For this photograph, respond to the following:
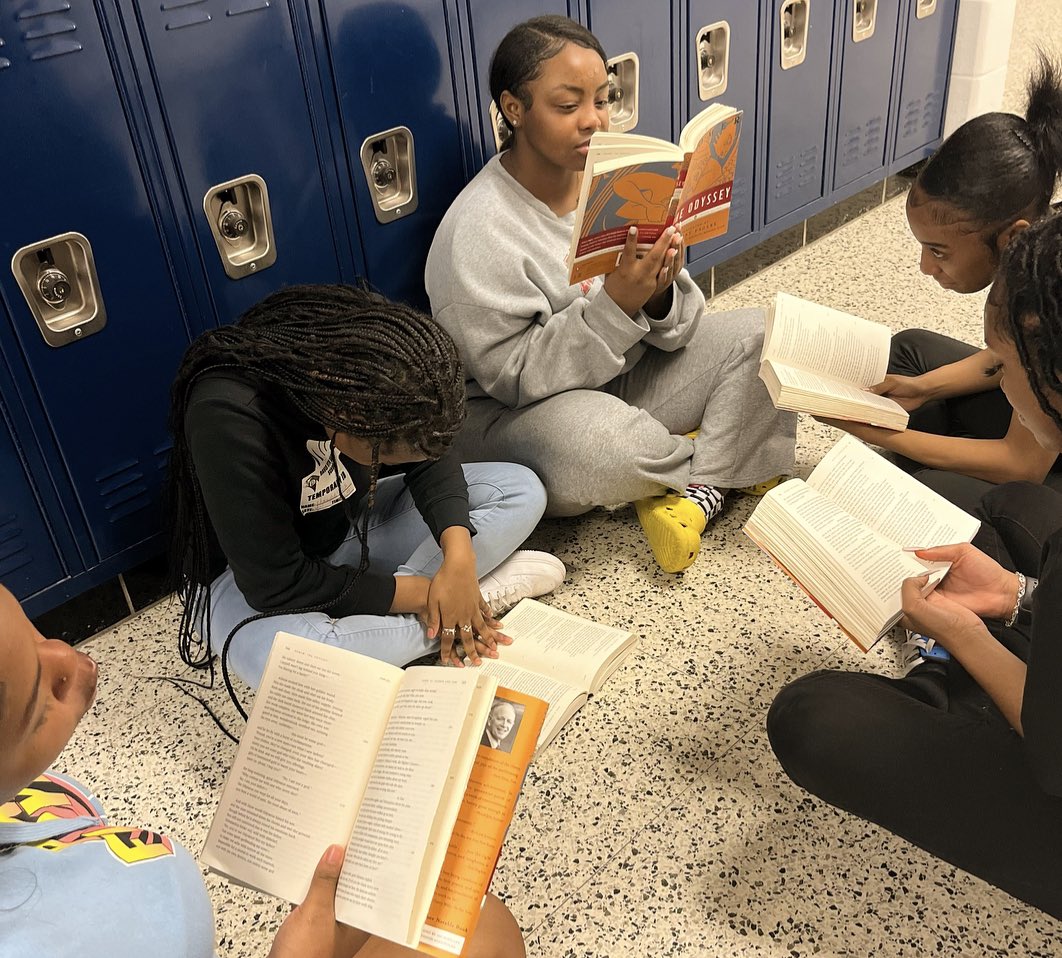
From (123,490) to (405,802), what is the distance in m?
1.07

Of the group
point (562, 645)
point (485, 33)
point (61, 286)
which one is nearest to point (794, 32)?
point (485, 33)

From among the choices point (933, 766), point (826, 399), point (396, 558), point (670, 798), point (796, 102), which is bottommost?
point (670, 798)

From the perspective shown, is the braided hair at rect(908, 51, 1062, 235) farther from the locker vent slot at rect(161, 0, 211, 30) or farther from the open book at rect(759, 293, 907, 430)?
the locker vent slot at rect(161, 0, 211, 30)

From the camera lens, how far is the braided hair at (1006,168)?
1.60m

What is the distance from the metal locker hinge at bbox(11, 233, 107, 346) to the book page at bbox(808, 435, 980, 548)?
123cm

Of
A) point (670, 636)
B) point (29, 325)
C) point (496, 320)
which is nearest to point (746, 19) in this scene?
point (496, 320)

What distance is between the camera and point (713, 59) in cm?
263

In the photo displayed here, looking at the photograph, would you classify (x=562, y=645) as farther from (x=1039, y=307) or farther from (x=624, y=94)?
(x=624, y=94)

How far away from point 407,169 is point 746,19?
47.7 inches

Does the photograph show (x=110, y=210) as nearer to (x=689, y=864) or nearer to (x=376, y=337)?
(x=376, y=337)

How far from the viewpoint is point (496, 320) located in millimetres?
1810

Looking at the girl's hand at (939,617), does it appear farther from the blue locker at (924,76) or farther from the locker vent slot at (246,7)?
the blue locker at (924,76)

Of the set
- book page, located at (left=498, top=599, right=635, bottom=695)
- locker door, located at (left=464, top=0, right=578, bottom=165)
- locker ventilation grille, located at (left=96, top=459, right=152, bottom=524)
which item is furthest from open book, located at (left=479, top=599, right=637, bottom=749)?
locker door, located at (left=464, top=0, right=578, bottom=165)

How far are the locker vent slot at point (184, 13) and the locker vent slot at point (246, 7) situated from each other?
0.05m
